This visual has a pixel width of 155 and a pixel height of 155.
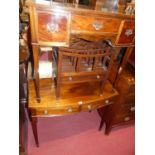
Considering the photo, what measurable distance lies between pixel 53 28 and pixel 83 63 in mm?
463

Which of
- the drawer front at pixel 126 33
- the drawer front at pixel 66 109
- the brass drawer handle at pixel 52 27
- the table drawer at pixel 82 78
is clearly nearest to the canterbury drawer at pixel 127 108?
the drawer front at pixel 66 109

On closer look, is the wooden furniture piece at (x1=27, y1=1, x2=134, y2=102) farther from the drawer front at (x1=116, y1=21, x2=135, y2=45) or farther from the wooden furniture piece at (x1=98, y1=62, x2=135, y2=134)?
the wooden furniture piece at (x1=98, y1=62, x2=135, y2=134)

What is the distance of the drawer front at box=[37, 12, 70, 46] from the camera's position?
93 centimetres

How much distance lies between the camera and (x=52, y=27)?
0.97 meters

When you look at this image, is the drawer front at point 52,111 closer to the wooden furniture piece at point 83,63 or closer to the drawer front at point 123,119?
the wooden furniture piece at point 83,63

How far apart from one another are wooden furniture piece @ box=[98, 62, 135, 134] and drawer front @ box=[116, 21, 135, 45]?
1.16 feet

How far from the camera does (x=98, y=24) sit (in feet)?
3.50

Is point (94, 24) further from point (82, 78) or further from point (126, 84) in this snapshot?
point (126, 84)

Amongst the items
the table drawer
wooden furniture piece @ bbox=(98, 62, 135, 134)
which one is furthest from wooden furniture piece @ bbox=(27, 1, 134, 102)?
wooden furniture piece @ bbox=(98, 62, 135, 134)

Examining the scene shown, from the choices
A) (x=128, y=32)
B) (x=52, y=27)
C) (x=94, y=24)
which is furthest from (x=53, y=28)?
(x=128, y=32)
